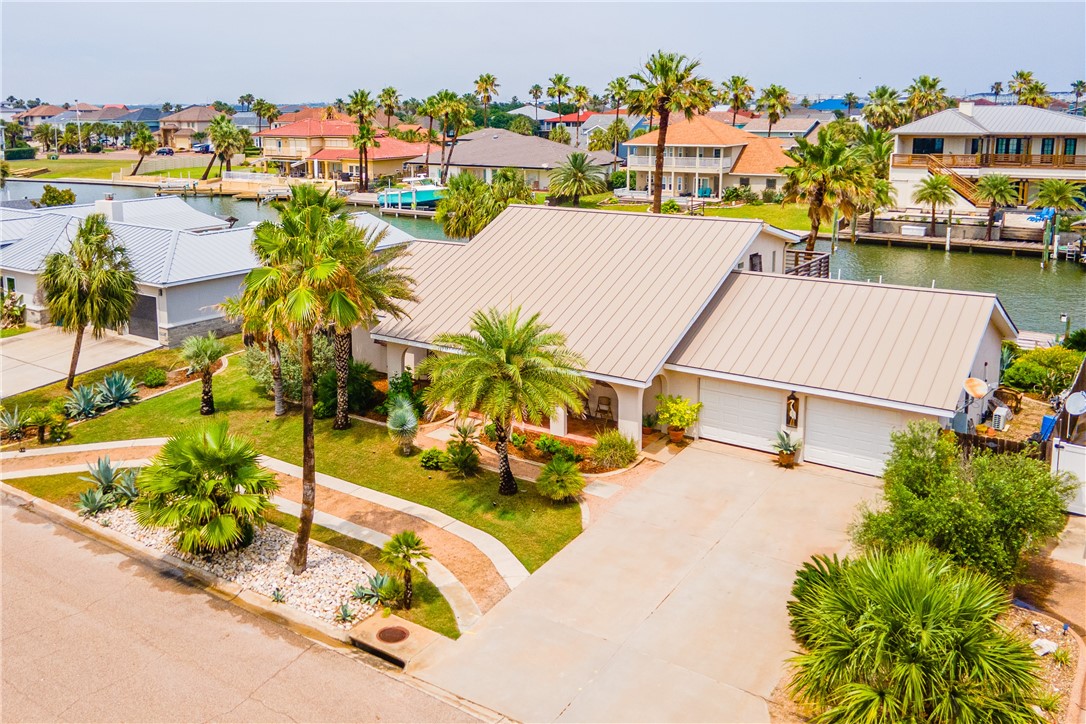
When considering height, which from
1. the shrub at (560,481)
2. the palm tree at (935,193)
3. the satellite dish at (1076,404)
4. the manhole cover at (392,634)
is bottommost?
the manhole cover at (392,634)

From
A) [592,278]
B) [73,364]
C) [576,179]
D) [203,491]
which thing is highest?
[576,179]

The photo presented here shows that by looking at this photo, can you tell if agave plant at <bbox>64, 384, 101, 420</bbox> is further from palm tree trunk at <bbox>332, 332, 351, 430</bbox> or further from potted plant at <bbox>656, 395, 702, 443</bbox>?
potted plant at <bbox>656, 395, 702, 443</bbox>

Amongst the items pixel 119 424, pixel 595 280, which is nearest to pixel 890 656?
pixel 595 280

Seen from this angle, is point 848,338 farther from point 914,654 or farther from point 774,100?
point 774,100

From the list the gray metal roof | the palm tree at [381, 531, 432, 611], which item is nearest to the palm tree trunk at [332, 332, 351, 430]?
the palm tree at [381, 531, 432, 611]

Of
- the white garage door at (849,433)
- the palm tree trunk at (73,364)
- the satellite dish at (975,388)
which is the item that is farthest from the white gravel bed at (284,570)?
the satellite dish at (975,388)

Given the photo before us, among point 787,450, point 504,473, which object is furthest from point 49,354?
point 787,450

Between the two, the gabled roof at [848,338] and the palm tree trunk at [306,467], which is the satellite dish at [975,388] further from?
the palm tree trunk at [306,467]
